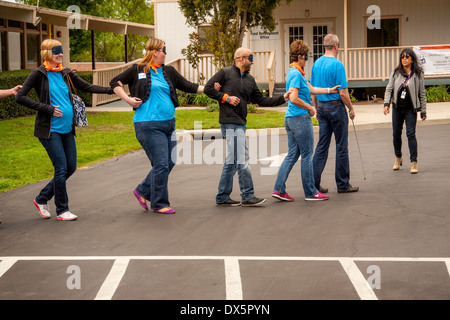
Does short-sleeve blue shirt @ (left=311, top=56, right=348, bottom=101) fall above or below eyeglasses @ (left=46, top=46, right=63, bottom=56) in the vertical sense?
below

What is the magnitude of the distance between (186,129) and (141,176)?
5.83 m

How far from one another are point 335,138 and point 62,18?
1871 centimetres

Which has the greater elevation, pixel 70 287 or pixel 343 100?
pixel 343 100

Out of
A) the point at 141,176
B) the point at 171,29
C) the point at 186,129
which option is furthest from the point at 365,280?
the point at 171,29

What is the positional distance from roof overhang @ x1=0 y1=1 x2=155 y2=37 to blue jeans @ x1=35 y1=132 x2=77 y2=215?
43.7 feet

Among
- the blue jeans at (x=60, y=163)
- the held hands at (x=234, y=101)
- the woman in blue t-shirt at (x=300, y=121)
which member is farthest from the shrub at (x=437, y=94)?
the blue jeans at (x=60, y=163)

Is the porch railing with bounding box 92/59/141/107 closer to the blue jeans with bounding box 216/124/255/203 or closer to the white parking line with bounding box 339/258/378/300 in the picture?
the blue jeans with bounding box 216/124/255/203

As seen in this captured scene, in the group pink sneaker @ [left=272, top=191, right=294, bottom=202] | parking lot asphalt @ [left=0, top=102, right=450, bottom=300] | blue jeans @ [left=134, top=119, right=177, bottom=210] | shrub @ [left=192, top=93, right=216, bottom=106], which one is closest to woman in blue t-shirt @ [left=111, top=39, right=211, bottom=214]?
blue jeans @ [left=134, top=119, right=177, bottom=210]

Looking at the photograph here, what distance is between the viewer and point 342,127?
9281mm

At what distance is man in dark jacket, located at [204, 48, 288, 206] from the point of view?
8547mm

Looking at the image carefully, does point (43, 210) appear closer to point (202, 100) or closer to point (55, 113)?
point (55, 113)

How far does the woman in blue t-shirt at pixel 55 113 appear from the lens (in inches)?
314
